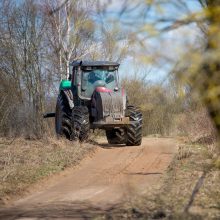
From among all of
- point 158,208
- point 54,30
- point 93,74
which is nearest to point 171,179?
point 158,208

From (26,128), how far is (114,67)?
27.6ft

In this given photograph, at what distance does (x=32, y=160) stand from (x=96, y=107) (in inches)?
200

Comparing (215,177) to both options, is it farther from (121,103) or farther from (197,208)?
(121,103)

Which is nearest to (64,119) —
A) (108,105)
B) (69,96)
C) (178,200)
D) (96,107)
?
(69,96)

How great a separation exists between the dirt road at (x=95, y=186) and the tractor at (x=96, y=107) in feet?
5.90

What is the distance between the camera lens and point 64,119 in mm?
17406

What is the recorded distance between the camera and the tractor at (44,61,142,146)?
16.6 meters

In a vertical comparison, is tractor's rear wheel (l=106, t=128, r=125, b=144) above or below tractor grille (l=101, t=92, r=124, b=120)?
below

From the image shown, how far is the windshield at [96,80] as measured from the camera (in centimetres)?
1780

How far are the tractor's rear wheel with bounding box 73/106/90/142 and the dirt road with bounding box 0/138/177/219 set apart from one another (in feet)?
5.02

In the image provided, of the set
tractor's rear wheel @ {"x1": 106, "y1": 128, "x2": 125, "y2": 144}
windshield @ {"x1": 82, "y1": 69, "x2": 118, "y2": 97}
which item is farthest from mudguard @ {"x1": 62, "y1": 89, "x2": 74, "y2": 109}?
tractor's rear wheel @ {"x1": 106, "y1": 128, "x2": 125, "y2": 144}

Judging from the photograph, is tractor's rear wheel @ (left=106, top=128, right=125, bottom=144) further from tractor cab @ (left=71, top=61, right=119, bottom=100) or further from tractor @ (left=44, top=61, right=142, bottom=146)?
tractor cab @ (left=71, top=61, right=119, bottom=100)

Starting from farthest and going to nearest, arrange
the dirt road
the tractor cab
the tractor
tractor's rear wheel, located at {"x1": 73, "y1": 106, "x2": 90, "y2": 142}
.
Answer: the tractor cab < the tractor < tractor's rear wheel, located at {"x1": 73, "y1": 106, "x2": 90, "y2": 142} < the dirt road

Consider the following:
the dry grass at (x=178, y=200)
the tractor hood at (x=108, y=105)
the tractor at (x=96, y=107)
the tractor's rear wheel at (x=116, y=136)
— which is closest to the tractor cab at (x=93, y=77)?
the tractor at (x=96, y=107)
